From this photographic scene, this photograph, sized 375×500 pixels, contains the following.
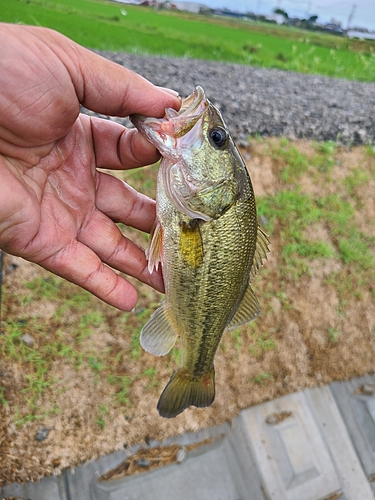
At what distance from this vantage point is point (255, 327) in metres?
3.19

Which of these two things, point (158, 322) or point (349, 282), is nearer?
point (158, 322)

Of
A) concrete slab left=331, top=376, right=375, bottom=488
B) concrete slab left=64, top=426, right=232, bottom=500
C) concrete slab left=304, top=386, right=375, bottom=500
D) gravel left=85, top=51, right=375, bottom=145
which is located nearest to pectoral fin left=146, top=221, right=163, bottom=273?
concrete slab left=64, top=426, right=232, bottom=500

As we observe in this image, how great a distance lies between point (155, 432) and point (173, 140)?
191 centimetres

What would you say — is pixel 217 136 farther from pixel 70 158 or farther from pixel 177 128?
pixel 70 158

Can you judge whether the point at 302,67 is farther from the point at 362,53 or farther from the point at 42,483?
the point at 42,483

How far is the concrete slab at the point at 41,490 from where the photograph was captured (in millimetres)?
2119

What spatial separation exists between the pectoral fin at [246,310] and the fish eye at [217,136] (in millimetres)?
704

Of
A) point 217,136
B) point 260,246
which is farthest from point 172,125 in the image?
point 260,246

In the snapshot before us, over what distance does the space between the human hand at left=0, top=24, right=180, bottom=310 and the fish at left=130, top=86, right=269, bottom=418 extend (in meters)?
0.16

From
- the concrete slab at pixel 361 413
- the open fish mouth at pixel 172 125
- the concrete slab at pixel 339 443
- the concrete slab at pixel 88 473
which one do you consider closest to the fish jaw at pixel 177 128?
the open fish mouth at pixel 172 125

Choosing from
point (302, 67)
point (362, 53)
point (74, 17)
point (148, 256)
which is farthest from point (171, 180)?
point (362, 53)

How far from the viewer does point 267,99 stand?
5762 mm

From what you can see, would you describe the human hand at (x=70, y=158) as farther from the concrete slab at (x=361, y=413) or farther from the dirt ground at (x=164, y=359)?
the concrete slab at (x=361, y=413)

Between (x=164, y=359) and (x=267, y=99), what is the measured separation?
14.6 ft
